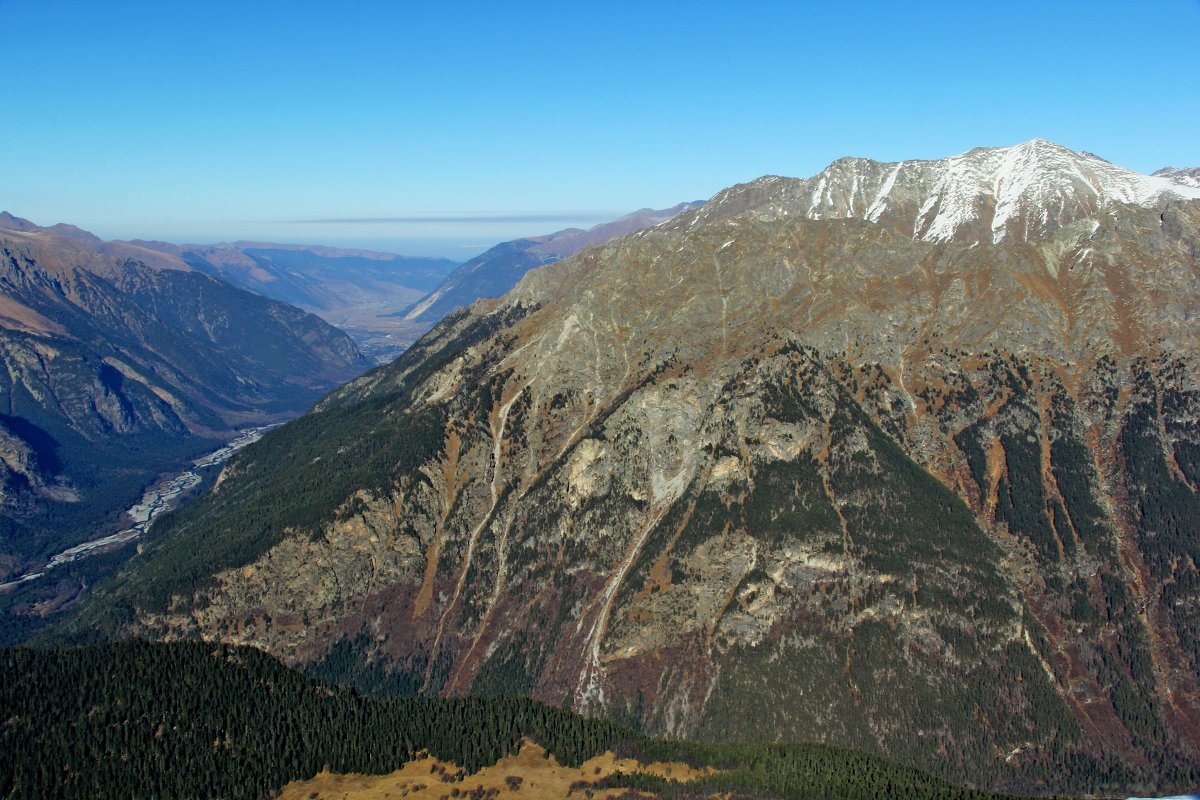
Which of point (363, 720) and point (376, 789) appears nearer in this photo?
point (376, 789)

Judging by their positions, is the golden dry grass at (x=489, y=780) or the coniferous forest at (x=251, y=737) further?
the golden dry grass at (x=489, y=780)

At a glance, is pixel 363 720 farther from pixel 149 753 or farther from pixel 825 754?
pixel 825 754

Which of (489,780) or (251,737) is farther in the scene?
(489,780)

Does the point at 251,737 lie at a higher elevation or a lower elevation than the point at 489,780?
higher

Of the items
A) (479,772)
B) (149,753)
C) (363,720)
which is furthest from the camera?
(363,720)

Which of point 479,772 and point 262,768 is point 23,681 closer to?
point 262,768

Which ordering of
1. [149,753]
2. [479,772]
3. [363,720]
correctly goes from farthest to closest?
[363,720], [479,772], [149,753]

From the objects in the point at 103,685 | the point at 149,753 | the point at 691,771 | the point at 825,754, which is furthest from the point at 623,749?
the point at 103,685

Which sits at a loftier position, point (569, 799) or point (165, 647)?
point (165, 647)

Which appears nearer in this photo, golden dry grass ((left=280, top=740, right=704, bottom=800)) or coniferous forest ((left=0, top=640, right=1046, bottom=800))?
coniferous forest ((left=0, top=640, right=1046, bottom=800))
